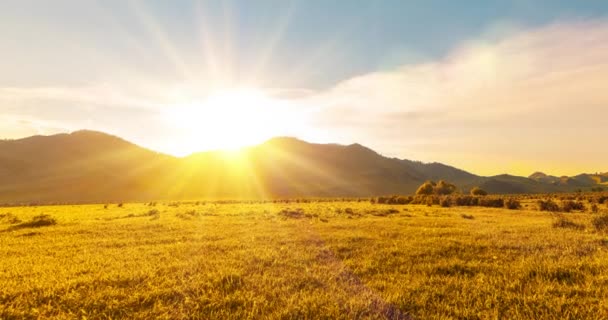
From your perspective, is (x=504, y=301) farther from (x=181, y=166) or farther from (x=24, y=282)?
(x=181, y=166)

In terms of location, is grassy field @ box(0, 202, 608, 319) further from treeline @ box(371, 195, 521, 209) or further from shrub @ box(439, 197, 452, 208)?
shrub @ box(439, 197, 452, 208)

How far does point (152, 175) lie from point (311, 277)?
163m

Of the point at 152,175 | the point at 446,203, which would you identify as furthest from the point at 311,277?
the point at 152,175

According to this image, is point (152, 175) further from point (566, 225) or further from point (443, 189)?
point (566, 225)

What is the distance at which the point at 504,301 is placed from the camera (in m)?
6.55

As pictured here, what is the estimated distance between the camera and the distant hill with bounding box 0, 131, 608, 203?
130 metres

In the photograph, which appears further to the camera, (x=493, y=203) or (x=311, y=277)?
(x=493, y=203)

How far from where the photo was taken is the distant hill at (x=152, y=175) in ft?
427

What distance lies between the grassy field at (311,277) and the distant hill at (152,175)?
114 meters

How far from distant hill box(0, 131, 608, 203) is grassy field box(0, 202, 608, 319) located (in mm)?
114307

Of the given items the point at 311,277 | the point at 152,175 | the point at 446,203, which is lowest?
the point at 311,277

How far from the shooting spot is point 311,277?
8344 mm

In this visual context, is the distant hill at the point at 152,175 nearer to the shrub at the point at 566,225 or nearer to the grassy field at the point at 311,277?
the shrub at the point at 566,225

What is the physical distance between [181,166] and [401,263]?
177318 mm
